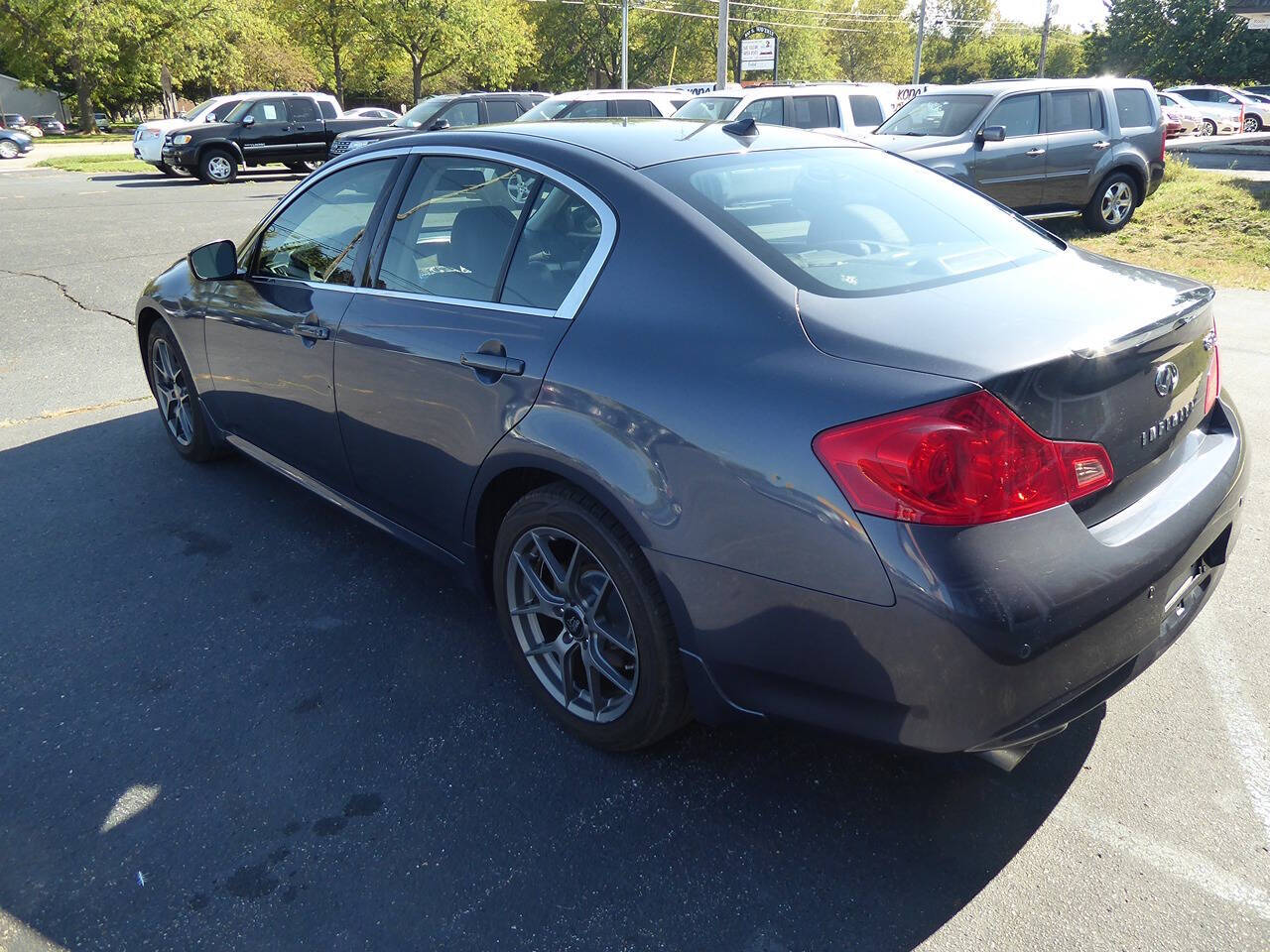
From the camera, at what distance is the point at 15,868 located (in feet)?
7.70

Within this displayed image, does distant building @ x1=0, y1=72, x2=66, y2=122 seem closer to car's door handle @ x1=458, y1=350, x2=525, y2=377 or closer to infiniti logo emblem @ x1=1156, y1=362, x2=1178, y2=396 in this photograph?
car's door handle @ x1=458, y1=350, x2=525, y2=377

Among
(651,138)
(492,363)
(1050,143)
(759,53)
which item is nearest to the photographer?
(492,363)

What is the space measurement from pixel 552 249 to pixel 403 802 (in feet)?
5.19

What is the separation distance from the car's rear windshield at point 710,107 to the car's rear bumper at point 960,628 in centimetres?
1265

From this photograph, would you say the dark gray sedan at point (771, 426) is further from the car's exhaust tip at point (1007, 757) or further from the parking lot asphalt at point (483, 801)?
the parking lot asphalt at point (483, 801)

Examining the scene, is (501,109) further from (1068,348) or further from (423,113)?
(1068,348)

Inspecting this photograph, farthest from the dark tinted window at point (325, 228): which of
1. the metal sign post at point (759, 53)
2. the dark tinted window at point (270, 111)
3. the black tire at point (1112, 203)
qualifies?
the metal sign post at point (759, 53)

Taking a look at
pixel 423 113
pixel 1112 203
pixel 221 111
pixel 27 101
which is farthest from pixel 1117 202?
pixel 27 101

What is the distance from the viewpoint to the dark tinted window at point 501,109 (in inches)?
722

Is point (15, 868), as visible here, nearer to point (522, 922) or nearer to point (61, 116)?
point (522, 922)

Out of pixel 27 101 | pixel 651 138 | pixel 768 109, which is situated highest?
Answer: pixel 27 101

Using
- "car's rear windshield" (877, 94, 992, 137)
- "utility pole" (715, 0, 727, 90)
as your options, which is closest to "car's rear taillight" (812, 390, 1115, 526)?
"car's rear windshield" (877, 94, 992, 137)

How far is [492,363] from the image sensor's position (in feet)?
8.91

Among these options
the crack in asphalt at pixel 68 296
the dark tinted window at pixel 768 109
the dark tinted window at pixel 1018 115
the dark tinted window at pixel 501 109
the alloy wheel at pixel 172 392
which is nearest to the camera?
the alloy wheel at pixel 172 392
